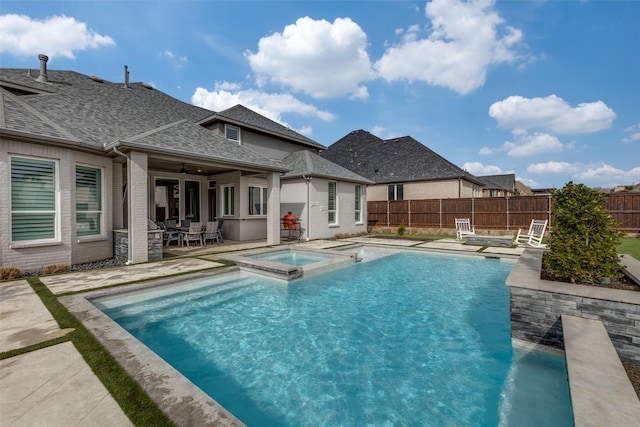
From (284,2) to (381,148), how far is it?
16183mm

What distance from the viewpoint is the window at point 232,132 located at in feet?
46.6

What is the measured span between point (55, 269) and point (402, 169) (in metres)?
21.5

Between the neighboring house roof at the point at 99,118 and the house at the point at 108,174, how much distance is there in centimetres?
4

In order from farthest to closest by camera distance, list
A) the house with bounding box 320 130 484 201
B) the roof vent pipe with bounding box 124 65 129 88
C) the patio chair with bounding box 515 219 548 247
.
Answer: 1. the house with bounding box 320 130 484 201
2. the roof vent pipe with bounding box 124 65 129 88
3. the patio chair with bounding box 515 219 548 247

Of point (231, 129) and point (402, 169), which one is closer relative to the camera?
point (231, 129)

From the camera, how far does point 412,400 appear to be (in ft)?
9.86

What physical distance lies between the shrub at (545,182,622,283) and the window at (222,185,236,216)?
1204 centimetres

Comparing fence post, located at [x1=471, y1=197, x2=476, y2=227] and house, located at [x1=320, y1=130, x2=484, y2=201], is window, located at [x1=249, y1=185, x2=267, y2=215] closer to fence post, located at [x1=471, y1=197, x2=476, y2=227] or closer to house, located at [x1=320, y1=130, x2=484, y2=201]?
house, located at [x1=320, y1=130, x2=484, y2=201]

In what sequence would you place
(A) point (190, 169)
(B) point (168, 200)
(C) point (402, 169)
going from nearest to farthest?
(A) point (190, 169), (B) point (168, 200), (C) point (402, 169)

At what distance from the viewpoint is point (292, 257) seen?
10469 mm

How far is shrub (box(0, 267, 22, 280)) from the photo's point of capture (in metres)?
6.44

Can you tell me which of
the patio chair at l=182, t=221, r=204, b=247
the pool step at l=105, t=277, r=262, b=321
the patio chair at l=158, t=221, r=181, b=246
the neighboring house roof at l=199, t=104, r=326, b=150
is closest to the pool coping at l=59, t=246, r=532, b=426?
the pool step at l=105, t=277, r=262, b=321

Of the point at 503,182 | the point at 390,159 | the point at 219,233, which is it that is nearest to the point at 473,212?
the point at 390,159

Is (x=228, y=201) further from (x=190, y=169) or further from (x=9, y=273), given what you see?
(x=9, y=273)
